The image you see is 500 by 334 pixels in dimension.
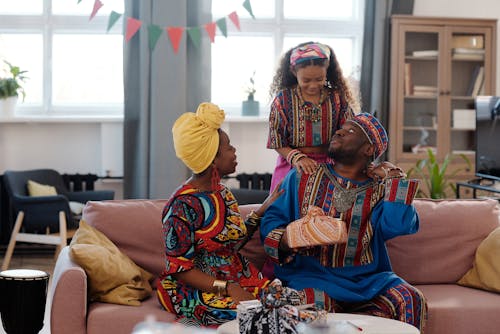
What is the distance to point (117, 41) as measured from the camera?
6.66 metres

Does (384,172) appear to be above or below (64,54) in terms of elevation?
below

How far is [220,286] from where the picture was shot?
2.78 m

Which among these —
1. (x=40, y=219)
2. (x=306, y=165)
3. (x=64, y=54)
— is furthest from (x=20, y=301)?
(x=64, y=54)

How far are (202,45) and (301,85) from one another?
3.07 m

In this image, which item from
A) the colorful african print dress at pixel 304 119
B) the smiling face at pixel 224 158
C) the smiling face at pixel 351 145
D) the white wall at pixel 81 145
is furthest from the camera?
the white wall at pixel 81 145

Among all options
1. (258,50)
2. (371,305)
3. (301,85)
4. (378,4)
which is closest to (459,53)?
(378,4)

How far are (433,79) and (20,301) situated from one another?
4.57 meters

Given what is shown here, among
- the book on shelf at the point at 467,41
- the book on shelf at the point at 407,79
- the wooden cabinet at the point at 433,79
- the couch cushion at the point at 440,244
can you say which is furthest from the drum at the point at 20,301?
the book on shelf at the point at 467,41

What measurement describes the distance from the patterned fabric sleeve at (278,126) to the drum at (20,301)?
115 centimetres

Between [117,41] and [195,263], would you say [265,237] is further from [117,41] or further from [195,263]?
[117,41]

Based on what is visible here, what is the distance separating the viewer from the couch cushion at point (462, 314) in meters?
3.03

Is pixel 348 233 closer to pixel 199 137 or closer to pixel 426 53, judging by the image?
pixel 199 137

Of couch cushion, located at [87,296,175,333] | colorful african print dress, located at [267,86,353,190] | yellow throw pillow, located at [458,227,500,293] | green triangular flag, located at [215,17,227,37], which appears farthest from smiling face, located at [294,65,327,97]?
green triangular flag, located at [215,17,227,37]

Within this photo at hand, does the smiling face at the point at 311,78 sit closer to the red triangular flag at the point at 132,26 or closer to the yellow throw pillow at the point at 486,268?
the yellow throw pillow at the point at 486,268
